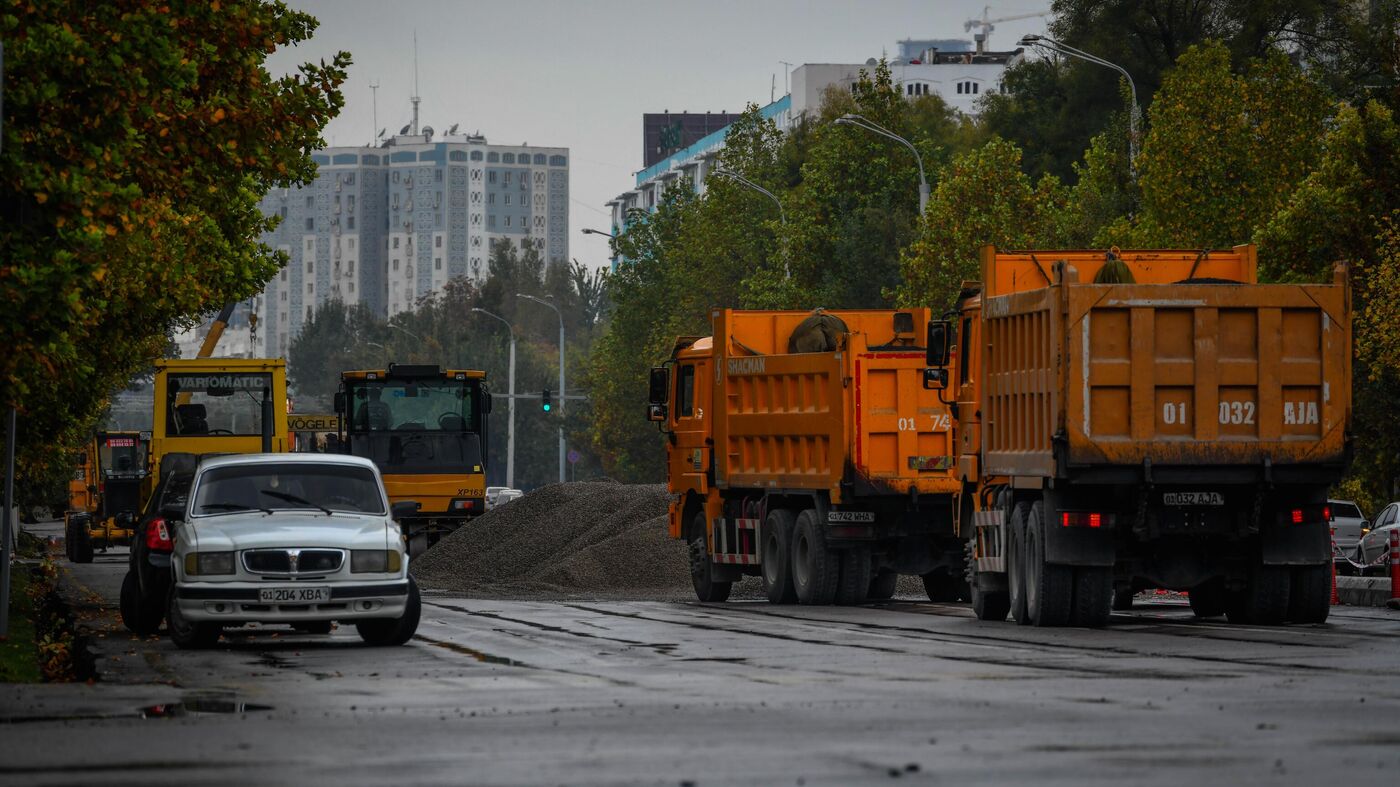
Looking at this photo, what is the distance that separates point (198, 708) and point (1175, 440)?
1055 centimetres

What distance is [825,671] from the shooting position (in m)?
16.5

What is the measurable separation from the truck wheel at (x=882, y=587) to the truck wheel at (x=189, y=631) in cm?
1224

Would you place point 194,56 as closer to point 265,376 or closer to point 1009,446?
point 1009,446

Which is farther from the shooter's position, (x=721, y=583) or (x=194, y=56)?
(x=721, y=583)

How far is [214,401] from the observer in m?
42.8

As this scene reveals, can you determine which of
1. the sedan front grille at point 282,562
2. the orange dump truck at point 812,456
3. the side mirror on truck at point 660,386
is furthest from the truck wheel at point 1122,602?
the sedan front grille at point 282,562

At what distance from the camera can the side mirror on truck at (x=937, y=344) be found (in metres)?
25.8

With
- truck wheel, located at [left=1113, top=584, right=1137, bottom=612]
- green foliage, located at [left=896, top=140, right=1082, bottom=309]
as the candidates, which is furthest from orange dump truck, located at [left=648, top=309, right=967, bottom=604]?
green foliage, located at [left=896, top=140, right=1082, bottom=309]

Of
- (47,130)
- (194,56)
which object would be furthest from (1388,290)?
(47,130)

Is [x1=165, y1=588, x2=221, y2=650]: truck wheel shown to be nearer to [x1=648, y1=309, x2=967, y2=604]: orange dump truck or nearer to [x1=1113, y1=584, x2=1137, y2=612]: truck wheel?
[x1=1113, y1=584, x2=1137, y2=612]: truck wheel

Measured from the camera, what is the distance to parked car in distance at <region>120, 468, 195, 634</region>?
2162 cm

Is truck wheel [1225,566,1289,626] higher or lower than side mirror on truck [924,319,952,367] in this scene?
lower

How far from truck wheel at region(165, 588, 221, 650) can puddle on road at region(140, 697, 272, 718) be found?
5.68 metres

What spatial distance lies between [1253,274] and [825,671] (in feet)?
32.5
